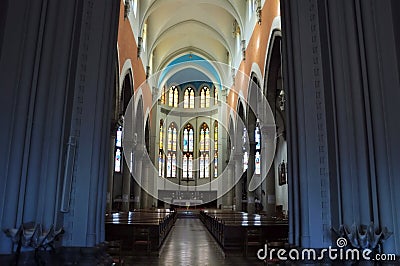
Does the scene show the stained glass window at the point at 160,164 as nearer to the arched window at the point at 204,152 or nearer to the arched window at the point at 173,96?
the arched window at the point at 204,152

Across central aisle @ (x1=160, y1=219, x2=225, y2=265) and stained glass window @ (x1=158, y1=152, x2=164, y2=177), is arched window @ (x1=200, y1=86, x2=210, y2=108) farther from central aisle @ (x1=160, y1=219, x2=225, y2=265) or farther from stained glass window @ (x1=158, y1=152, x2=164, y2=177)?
central aisle @ (x1=160, y1=219, x2=225, y2=265)

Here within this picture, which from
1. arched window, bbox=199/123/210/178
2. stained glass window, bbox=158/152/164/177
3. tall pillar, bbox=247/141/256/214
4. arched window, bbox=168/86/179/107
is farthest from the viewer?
arched window, bbox=168/86/179/107

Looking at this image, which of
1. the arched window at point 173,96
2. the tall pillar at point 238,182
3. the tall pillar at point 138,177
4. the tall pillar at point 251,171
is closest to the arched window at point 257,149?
the tall pillar at point 251,171

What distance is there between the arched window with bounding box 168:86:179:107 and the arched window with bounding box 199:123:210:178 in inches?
135

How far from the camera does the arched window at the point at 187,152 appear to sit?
33844 mm

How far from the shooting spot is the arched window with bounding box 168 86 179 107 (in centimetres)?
3441

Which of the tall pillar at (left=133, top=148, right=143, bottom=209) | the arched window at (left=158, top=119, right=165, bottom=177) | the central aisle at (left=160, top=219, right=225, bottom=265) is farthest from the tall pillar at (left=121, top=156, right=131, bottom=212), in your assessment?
the arched window at (left=158, top=119, right=165, bottom=177)

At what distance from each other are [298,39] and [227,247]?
536cm

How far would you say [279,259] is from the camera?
514 cm

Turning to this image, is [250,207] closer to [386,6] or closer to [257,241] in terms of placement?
[257,241]

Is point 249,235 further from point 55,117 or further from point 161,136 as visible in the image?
point 161,136

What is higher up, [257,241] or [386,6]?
[386,6]

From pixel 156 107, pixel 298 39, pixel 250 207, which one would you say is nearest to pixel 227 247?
pixel 298 39

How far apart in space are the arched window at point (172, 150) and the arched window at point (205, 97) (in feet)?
11.1
